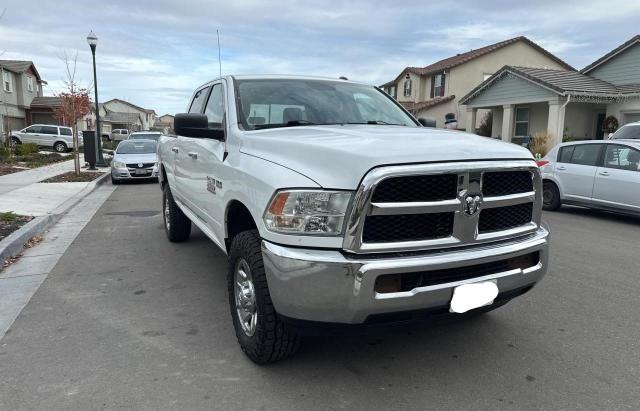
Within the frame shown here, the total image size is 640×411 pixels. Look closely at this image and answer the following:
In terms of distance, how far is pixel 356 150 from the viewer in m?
2.69

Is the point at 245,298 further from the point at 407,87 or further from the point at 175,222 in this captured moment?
the point at 407,87

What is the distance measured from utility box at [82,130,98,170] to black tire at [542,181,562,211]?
15128mm

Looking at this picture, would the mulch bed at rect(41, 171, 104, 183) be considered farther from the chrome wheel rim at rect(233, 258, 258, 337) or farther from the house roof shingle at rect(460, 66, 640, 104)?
the house roof shingle at rect(460, 66, 640, 104)

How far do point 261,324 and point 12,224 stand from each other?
5.89 meters

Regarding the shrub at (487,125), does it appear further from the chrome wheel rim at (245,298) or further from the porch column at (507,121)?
the chrome wheel rim at (245,298)

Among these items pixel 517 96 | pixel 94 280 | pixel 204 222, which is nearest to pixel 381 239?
pixel 204 222

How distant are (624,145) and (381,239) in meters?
8.11

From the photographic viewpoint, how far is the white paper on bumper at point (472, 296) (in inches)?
108

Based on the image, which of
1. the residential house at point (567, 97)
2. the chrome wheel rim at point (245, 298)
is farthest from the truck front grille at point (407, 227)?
the residential house at point (567, 97)

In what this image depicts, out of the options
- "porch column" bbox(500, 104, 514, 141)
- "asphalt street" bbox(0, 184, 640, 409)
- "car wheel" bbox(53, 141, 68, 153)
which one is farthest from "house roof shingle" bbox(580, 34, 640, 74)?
"car wheel" bbox(53, 141, 68, 153)

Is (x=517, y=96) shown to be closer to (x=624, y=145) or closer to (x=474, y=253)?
Answer: (x=624, y=145)

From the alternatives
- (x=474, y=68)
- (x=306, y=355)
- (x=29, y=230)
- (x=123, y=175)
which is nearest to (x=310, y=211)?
(x=306, y=355)

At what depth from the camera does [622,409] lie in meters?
2.75

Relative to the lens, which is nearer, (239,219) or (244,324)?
(244,324)
